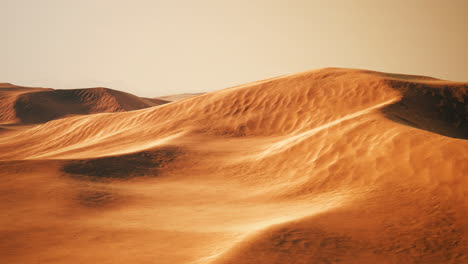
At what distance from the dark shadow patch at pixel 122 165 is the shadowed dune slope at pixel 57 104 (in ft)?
98.2

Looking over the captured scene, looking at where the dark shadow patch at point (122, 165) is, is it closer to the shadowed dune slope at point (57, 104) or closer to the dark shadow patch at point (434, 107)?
the dark shadow patch at point (434, 107)

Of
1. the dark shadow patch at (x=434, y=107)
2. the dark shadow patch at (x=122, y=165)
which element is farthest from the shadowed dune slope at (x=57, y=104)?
the dark shadow patch at (x=434, y=107)

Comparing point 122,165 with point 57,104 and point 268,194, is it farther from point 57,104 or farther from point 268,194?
point 57,104

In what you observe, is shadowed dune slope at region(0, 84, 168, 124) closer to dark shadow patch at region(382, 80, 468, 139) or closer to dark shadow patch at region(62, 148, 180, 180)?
dark shadow patch at region(62, 148, 180, 180)

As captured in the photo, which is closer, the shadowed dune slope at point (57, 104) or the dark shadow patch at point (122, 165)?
the dark shadow patch at point (122, 165)

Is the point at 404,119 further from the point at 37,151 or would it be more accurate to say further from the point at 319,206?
the point at 37,151

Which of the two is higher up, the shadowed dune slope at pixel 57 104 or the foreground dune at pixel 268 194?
the foreground dune at pixel 268 194

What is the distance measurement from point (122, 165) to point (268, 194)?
14.2ft

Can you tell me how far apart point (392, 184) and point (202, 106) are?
11.5 meters

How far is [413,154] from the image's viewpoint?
22.5ft

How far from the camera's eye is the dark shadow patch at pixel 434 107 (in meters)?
11.6

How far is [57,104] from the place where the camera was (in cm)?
4012

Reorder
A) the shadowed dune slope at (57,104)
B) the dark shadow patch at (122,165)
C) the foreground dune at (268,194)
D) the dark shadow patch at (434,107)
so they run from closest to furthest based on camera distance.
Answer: the foreground dune at (268,194), the dark shadow patch at (122,165), the dark shadow patch at (434,107), the shadowed dune slope at (57,104)

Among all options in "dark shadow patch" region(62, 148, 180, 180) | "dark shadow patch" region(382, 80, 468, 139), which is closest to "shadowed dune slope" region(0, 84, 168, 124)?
"dark shadow patch" region(62, 148, 180, 180)
